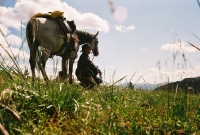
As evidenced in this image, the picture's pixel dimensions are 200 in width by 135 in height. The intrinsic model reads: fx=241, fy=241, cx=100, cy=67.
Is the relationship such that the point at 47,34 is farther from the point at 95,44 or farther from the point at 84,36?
the point at 95,44

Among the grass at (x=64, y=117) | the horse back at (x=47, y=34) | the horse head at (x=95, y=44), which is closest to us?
the grass at (x=64, y=117)

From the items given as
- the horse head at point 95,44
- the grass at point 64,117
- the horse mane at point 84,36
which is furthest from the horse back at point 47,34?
the grass at point 64,117

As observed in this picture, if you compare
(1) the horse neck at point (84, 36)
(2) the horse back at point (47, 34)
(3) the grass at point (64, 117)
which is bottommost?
(3) the grass at point (64, 117)

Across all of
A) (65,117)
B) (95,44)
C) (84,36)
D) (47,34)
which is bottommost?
(65,117)

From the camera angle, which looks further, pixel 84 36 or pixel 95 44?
pixel 95 44

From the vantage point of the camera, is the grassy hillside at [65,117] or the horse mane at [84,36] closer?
the grassy hillside at [65,117]

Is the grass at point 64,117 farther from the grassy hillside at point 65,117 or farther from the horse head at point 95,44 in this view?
the horse head at point 95,44

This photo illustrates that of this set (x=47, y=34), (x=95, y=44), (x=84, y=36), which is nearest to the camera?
(x=47, y=34)

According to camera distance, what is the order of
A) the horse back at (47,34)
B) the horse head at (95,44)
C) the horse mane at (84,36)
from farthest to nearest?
the horse head at (95,44)
the horse mane at (84,36)
the horse back at (47,34)

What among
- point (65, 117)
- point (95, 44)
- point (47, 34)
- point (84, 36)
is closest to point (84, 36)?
point (84, 36)

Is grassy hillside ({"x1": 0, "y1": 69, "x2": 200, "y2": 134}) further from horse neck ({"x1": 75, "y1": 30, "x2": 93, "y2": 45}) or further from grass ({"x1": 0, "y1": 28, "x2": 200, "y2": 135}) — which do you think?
horse neck ({"x1": 75, "y1": 30, "x2": 93, "y2": 45})

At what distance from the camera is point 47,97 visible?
287cm

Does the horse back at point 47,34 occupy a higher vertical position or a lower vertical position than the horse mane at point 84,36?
lower

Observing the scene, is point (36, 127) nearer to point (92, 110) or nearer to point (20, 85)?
point (20, 85)
